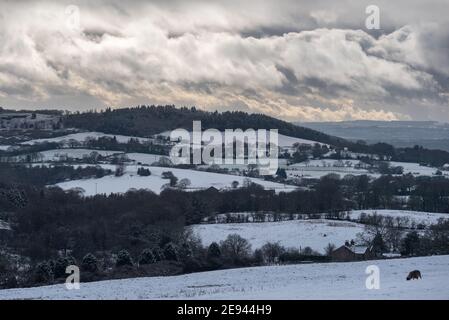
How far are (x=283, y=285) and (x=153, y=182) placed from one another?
10927 cm

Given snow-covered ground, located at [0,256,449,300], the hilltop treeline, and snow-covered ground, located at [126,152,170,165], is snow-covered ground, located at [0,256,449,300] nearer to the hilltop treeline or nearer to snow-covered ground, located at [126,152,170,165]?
the hilltop treeline

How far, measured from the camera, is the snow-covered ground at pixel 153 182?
133375 millimetres

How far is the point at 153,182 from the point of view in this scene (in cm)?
14200

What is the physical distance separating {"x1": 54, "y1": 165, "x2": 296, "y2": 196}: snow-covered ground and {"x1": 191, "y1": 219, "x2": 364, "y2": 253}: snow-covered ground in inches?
1733

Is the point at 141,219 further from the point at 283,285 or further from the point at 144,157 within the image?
the point at 144,157

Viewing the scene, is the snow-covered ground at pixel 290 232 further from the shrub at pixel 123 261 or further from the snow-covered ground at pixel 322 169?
the snow-covered ground at pixel 322 169

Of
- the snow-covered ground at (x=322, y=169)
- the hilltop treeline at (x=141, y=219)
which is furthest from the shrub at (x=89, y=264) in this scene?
the snow-covered ground at (x=322, y=169)

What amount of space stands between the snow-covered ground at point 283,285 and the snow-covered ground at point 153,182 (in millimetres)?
83808

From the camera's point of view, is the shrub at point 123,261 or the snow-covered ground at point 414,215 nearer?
the shrub at point 123,261

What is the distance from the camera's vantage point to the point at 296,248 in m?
68.1

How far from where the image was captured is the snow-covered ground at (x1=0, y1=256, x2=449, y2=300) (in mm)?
26312
